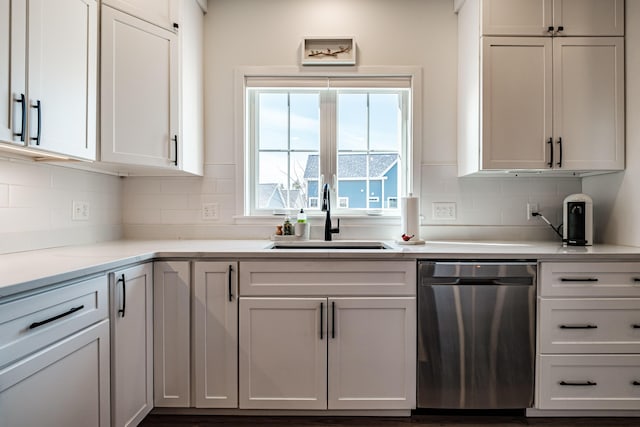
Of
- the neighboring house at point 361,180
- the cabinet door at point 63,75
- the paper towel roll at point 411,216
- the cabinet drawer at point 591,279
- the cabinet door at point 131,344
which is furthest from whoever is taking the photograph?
the neighboring house at point 361,180

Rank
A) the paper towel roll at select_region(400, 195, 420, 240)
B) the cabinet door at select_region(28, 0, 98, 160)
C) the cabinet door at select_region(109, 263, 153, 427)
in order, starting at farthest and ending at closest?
the paper towel roll at select_region(400, 195, 420, 240)
the cabinet door at select_region(109, 263, 153, 427)
the cabinet door at select_region(28, 0, 98, 160)

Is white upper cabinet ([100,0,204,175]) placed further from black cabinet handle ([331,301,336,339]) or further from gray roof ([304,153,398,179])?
black cabinet handle ([331,301,336,339])

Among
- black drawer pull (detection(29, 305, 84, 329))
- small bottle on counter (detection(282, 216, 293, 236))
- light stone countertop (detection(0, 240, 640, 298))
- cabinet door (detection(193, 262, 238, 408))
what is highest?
small bottle on counter (detection(282, 216, 293, 236))

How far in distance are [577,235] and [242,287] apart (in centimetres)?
192

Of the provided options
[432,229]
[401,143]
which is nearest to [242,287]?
[432,229]

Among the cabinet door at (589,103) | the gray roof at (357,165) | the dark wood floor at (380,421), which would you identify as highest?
the cabinet door at (589,103)

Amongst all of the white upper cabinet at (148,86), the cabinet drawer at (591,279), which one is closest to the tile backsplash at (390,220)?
the white upper cabinet at (148,86)

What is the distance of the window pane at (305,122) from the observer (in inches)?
101

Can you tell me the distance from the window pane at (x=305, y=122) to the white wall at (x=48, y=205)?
1.26m

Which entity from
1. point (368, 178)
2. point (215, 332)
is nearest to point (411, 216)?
point (368, 178)

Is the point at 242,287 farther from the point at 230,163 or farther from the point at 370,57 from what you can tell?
the point at 370,57

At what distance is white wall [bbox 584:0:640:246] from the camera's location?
2.01 metres

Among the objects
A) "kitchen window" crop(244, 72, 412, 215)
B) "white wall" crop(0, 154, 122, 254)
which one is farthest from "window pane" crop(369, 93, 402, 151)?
"white wall" crop(0, 154, 122, 254)

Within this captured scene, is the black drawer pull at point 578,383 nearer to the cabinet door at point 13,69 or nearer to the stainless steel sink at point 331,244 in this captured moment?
the stainless steel sink at point 331,244
